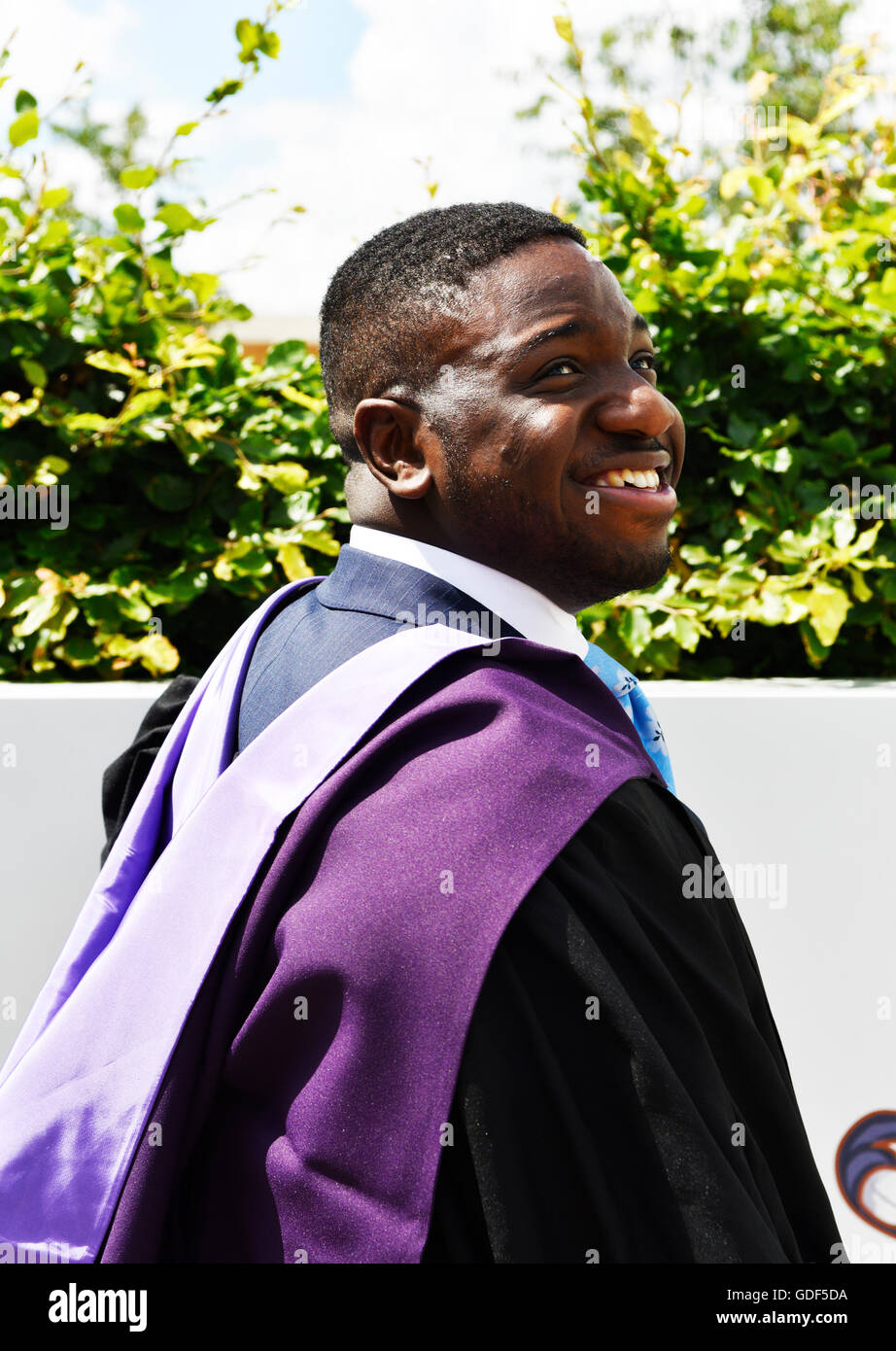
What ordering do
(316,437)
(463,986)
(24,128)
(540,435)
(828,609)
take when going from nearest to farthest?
1. (463,986)
2. (540,435)
3. (828,609)
4. (24,128)
5. (316,437)

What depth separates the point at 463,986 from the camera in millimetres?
1097

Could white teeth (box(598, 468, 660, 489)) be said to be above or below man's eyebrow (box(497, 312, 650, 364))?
below

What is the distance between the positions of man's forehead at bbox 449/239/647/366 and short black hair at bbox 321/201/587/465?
0.08 ft

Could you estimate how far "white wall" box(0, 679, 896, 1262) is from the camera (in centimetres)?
231

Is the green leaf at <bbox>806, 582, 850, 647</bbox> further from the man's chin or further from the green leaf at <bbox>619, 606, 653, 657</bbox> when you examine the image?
the man's chin

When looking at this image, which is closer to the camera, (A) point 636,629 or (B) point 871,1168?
(B) point 871,1168

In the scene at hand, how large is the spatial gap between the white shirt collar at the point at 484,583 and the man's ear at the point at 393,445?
7cm

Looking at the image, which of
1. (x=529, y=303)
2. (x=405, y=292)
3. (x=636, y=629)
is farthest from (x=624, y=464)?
(x=636, y=629)

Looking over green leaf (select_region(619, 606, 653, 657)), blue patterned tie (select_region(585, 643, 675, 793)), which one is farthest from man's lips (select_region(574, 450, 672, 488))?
green leaf (select_region(619, 606, 653, 657))

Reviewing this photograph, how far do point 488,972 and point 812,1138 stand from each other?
1.51 m

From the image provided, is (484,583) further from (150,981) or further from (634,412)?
(150,981)

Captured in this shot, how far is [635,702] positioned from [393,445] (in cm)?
66
